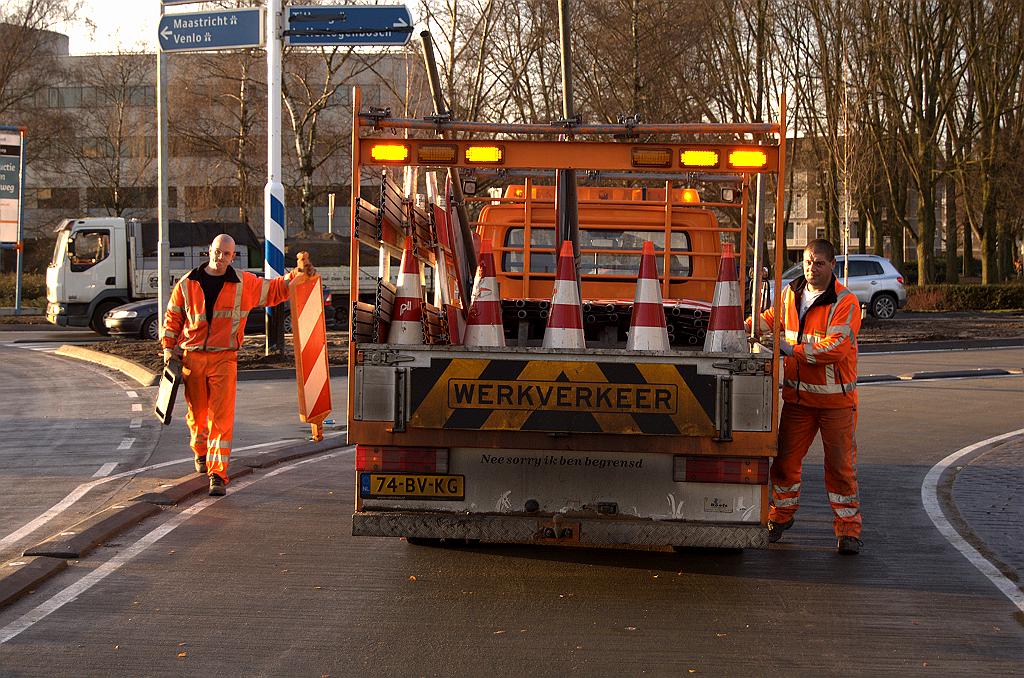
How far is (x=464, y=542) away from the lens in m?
7.97

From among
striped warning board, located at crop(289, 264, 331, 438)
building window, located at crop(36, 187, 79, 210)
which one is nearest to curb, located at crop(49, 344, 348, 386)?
striped warning board, located at crop(289, 264, 331, 438)

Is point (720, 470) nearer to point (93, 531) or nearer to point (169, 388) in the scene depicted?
point (93, 531)

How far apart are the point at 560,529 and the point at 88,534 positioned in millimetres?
2961

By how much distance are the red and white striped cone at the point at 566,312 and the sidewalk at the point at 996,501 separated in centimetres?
285

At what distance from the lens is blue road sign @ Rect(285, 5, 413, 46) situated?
1667cm

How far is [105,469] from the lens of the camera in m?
10.9

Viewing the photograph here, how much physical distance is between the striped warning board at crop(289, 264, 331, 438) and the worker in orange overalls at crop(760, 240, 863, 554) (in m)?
3.05

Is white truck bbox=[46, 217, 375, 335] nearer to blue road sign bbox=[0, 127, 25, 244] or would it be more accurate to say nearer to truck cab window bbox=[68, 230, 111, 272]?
truck cab window bbox=[68, 230, 111, 272]

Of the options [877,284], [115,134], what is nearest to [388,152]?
[877,284]

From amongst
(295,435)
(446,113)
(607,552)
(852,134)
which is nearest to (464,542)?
(607,552)

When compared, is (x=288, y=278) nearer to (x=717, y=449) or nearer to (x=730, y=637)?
(x=717, y=449)

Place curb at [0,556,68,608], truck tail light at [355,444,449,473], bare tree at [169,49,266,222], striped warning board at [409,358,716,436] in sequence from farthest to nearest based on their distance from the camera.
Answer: bare tree at [169,49,266,222], truck tail light at [355,444,449,473], striped warning board at [409,358,716,436], curb at [0,556,68,608]

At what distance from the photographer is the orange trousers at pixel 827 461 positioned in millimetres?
7930

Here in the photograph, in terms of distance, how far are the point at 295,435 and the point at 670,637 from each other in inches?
318
